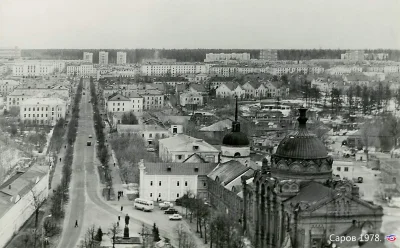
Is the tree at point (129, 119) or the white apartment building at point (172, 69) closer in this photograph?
the tree at point (129, 119)

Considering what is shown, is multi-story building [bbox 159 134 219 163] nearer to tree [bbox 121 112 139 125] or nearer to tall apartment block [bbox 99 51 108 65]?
tree [bbox 121 112 139 125]

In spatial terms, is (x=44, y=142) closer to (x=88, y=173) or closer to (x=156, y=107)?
(x=88, y=173)

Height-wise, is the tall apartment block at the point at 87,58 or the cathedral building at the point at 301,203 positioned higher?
the tall apartment block at the point at 87,58

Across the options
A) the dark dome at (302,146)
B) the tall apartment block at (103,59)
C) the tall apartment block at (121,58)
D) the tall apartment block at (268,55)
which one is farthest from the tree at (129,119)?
the tall apartment block at (103,59)

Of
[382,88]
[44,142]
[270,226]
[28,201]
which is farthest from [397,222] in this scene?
[382,88]

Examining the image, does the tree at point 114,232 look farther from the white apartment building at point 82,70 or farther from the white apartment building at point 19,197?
the white apartment building at point 82,70

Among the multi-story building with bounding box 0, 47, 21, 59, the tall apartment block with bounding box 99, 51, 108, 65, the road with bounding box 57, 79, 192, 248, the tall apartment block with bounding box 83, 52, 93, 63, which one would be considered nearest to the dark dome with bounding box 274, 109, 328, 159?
the road with bounding box 57, 79, 192, 248
